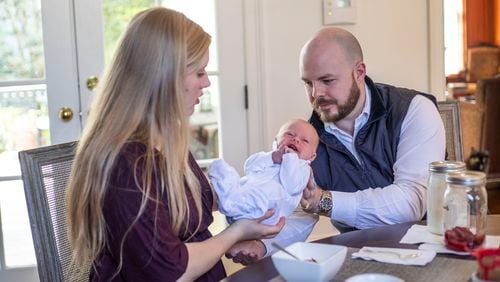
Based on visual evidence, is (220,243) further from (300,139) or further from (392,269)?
(300,139)

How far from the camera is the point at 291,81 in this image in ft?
10.4

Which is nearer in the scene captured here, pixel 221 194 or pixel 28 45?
pixel 221 194

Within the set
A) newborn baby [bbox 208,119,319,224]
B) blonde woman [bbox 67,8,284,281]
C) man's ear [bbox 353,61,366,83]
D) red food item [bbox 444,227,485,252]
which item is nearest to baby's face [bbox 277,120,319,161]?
newborn baby [bbox 208,119,319,224]

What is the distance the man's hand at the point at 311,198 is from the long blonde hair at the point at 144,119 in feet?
1.63

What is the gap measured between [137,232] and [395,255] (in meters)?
0.54

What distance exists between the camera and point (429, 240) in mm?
1483

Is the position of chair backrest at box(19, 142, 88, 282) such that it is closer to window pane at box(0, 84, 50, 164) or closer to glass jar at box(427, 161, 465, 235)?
glass jar at box(427, 161, 465, 235)

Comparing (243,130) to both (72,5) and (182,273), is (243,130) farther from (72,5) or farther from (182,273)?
A: (182,273)

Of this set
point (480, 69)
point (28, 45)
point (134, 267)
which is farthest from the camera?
point (480, 69)

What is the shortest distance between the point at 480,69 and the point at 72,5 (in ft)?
24.0

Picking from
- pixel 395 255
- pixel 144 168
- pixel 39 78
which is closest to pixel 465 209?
pixel 395 255

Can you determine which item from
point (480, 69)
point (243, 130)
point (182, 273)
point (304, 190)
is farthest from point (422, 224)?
point (480, 69)

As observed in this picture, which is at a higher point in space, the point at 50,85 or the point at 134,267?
the point at 50,85

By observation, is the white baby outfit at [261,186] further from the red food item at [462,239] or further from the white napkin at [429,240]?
the red food item at [462,239]
